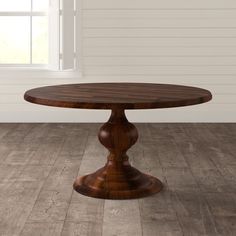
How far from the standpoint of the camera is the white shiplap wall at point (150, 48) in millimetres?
5379

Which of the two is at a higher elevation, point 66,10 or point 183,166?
point 66,10

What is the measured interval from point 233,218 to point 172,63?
3015mm

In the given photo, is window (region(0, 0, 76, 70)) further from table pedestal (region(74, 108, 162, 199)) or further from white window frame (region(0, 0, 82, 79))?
table pedestal (region(74, 108, 162, 199))

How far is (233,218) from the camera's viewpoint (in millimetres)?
2639

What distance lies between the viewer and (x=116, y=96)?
9.15 ft

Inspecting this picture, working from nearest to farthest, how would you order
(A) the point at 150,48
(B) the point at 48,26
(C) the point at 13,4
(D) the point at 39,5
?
(B) the point at 48,26 < (A) the point at 150,48 < (D) the point at 39,5 < (C) the point at 13,4

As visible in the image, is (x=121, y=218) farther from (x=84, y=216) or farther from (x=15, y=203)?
(x=15, y=203)

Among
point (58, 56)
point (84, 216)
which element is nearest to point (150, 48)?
point (58, 56)

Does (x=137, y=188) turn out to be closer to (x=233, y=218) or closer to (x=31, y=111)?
(x=233, y=218)

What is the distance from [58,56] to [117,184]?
7.82ft

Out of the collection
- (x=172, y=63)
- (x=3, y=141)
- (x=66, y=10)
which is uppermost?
(x=66, y=10)

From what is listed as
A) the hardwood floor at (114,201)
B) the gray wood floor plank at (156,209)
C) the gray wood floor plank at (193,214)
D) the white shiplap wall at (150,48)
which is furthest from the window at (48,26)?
the gray wood floor plank at (193,214)

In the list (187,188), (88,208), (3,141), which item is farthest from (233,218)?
(3,141)

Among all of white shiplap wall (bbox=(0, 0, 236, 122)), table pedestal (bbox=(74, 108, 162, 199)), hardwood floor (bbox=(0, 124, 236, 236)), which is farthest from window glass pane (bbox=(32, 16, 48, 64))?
table pedestal (bbox=(74, 108, 162, 199))
